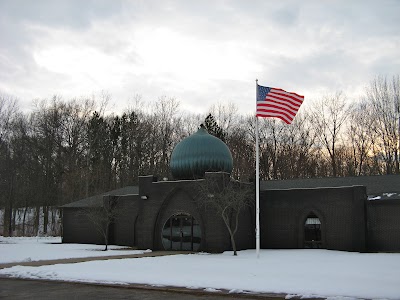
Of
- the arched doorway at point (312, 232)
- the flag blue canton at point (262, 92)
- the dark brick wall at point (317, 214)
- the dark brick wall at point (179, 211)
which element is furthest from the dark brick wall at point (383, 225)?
the flag blue canton at point (262, 92)

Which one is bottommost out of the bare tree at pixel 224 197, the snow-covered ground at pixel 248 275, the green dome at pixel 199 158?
the snow-covered ground at pixel 248 275

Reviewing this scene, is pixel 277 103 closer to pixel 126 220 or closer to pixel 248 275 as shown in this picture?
pixel 248 275

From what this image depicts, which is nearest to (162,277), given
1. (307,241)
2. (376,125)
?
(307,241)

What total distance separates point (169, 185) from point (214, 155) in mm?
3644

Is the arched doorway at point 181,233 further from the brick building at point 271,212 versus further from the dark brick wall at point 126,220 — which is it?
the dark brick wall at point 126,220

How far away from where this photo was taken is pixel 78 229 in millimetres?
39656

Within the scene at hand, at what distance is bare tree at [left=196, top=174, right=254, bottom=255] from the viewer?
27.7 metres

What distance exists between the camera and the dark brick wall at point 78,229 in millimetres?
38656

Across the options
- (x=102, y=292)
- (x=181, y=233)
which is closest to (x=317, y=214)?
(x=181, y=233)

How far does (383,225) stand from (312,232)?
462 centimetres

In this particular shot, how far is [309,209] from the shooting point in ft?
106

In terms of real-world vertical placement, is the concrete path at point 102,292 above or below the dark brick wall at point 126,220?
below

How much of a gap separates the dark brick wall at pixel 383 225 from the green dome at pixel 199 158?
9.69 meters

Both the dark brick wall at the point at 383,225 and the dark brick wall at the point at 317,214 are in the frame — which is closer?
the dark brick wall at the point at 383,225
